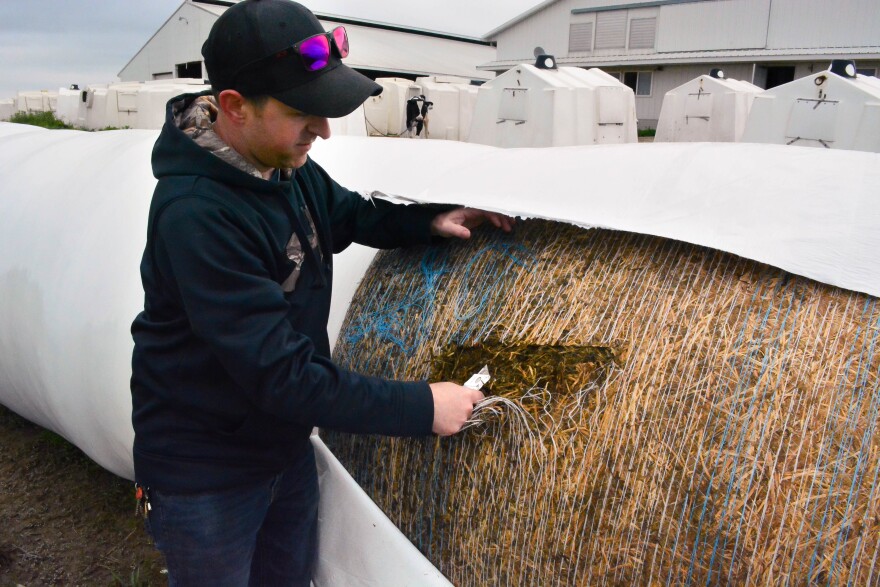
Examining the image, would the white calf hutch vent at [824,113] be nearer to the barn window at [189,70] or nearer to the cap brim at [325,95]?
the cap brim at [325,95]

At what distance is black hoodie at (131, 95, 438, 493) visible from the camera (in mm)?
1599

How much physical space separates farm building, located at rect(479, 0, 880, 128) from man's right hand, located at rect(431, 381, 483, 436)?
21.1 m

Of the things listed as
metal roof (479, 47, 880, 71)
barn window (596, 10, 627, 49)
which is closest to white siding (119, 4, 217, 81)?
barn window (596, 10, 627, 49)

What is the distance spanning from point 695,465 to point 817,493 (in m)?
0.25

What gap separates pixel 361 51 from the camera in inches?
1367

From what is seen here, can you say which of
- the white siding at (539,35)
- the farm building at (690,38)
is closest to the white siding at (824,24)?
the farm building at (690,38)

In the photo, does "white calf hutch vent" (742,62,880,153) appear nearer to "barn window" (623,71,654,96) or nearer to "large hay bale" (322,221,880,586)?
"large hay bale" (322,221,880,586)

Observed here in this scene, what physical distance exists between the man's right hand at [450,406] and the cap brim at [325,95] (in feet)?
2.29

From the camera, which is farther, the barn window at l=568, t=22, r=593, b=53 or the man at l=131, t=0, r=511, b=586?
the barn window at l=568, t=22, r=593, b=53

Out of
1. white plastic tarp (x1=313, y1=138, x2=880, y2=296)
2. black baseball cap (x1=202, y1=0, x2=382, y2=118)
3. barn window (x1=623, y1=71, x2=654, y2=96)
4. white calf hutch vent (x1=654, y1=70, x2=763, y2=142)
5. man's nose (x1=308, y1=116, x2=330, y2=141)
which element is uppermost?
barn window (x1=623, y1=71, x2=654, y2=96)

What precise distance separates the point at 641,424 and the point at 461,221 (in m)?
0.87

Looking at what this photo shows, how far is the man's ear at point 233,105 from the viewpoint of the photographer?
1.66 m

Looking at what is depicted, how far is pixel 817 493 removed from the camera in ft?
5.24

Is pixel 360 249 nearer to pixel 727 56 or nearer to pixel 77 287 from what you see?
pixel 77 287
